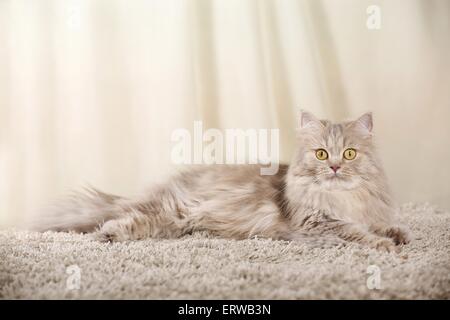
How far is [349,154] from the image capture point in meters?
1.70

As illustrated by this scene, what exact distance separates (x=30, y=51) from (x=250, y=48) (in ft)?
2.83

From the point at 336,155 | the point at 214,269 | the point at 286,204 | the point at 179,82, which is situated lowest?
the point at 214,269

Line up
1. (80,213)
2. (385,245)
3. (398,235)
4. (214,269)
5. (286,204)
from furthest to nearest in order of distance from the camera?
1. (80,213)
2. (286,204)
3. (398,235)
4. (385,245)
5. (214,269)

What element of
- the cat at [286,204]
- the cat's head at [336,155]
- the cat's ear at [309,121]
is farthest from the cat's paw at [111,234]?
the cat's ear at [309,121]

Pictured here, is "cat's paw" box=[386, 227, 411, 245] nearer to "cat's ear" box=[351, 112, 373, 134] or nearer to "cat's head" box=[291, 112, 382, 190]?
"cat's head" box=[291, 112, 382, 190]

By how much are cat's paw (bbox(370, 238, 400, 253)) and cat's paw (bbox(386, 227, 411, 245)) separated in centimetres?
8

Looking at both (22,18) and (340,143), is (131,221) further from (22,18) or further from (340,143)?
(22,18)

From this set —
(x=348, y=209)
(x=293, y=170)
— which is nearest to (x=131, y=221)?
(x=293, y=170)

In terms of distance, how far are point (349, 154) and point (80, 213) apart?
1026mm

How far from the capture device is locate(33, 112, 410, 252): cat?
167cm

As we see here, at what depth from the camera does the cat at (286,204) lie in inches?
65.9

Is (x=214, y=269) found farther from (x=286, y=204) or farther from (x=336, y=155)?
(x=336, y=155)

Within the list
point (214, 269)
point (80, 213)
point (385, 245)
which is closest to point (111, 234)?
point (80, 213)

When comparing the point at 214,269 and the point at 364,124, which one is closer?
the point at 214,269
